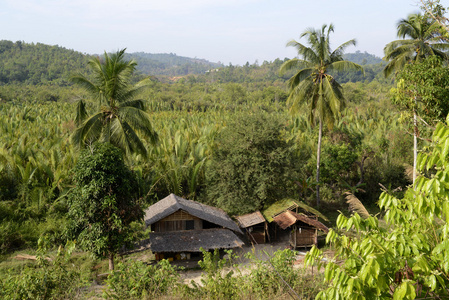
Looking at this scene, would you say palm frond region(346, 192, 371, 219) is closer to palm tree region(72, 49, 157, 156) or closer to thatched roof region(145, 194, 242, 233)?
palm tree region(72, 49, 157, 156)

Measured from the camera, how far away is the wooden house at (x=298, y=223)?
13.4 meters

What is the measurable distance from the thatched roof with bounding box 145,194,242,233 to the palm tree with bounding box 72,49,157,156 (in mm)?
2885

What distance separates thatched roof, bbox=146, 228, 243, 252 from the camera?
12.0 metres

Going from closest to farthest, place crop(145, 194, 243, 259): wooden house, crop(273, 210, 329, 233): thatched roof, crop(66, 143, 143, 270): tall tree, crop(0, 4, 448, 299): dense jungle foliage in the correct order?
crop(0, 4, 448, 299): dense jungle foliage < crop(66, 143, 143, 270): tall tree < crop(145, 194, 243, 259): wooden house < crop(273, 210, 329, 233): thatched roof

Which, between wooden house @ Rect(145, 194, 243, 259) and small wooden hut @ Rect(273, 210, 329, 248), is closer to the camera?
wooden house @ Rect(145, 194, 243, 259)

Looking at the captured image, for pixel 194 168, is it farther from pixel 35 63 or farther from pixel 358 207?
pixel 35 63

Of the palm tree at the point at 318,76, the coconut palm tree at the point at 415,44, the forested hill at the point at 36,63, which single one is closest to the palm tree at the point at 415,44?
the coconut palm tree at the point at 415,44

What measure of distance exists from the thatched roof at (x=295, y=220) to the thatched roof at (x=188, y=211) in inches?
68.1

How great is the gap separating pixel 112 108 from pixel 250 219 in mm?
7165

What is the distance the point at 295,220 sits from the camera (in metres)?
13.2

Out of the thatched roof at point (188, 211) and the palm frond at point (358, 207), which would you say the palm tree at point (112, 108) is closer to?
the thatched roof at point (188, 211)

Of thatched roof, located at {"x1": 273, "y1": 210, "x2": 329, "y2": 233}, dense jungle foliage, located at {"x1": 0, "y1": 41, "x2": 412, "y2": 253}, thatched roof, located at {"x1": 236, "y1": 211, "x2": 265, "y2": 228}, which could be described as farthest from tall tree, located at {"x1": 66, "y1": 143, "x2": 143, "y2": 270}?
thatched roof, located at {"x1": 273, "y1": 210, "x2": 329, "y2": 233}

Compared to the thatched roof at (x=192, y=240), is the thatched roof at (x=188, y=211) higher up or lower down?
higher up

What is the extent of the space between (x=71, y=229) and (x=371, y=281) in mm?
9458
